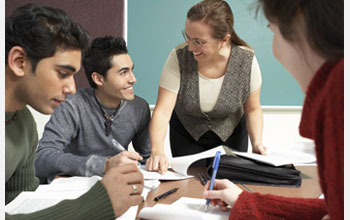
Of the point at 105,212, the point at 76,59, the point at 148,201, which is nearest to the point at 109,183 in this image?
the point at 105,212

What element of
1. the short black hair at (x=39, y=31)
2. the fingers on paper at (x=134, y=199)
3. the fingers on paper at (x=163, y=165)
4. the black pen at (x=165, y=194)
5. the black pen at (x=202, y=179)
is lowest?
the black pen at (x=202, y=179)

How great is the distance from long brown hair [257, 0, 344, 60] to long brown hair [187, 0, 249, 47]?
1.04m

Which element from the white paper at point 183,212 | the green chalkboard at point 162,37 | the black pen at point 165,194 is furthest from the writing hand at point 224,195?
the green chalkboard at point 162,37

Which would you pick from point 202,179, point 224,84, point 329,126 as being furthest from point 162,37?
point 329,126

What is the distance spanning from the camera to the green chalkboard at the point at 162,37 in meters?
2.76

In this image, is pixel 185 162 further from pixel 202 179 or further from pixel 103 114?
pixel 103 114

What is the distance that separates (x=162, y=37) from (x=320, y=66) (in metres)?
2.25

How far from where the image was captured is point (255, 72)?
181cm

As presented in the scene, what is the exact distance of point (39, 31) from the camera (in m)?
0.99

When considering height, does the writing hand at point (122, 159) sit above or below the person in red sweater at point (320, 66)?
below

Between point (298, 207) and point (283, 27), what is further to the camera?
point (298, 207)

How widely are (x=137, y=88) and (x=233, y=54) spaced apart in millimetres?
1200

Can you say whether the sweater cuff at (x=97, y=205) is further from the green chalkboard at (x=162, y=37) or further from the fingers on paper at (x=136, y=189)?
the green chalkboard at (x=162, y=37)

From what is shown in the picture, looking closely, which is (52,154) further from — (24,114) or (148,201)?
(148,201)
